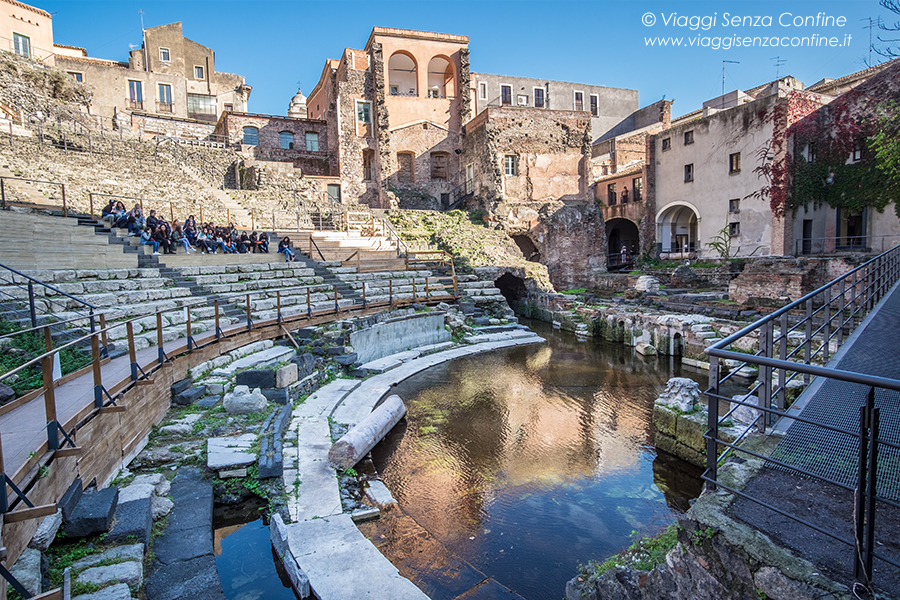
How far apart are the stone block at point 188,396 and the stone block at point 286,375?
1.21 metres

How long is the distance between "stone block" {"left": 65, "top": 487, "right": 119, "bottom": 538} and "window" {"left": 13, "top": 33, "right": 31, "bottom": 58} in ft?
112

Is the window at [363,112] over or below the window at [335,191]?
A: over

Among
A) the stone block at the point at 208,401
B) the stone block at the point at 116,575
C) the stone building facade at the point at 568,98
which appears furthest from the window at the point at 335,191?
the stone block at the point at 116,575

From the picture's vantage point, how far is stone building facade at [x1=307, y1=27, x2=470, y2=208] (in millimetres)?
28391

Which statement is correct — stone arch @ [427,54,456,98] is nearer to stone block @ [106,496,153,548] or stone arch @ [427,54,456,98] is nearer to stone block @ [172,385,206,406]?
stone block @ [172,385,206,406]

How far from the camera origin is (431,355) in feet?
44.7

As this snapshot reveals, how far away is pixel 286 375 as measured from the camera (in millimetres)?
8406

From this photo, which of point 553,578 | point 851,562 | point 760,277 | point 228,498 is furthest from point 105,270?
point 760,277

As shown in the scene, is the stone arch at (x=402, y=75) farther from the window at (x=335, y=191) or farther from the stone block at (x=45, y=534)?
the stone block at (x=45, y=534)

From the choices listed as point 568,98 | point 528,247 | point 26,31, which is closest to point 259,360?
point 528,247

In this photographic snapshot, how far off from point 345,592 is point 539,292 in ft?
60.1

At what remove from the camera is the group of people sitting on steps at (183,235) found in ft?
43.9

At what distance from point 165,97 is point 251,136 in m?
9.81

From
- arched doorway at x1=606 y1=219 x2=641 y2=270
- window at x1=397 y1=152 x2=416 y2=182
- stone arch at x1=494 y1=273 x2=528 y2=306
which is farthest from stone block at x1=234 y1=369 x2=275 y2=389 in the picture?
arched doorway at x1=606 y1=219 x2=641 y2=270
